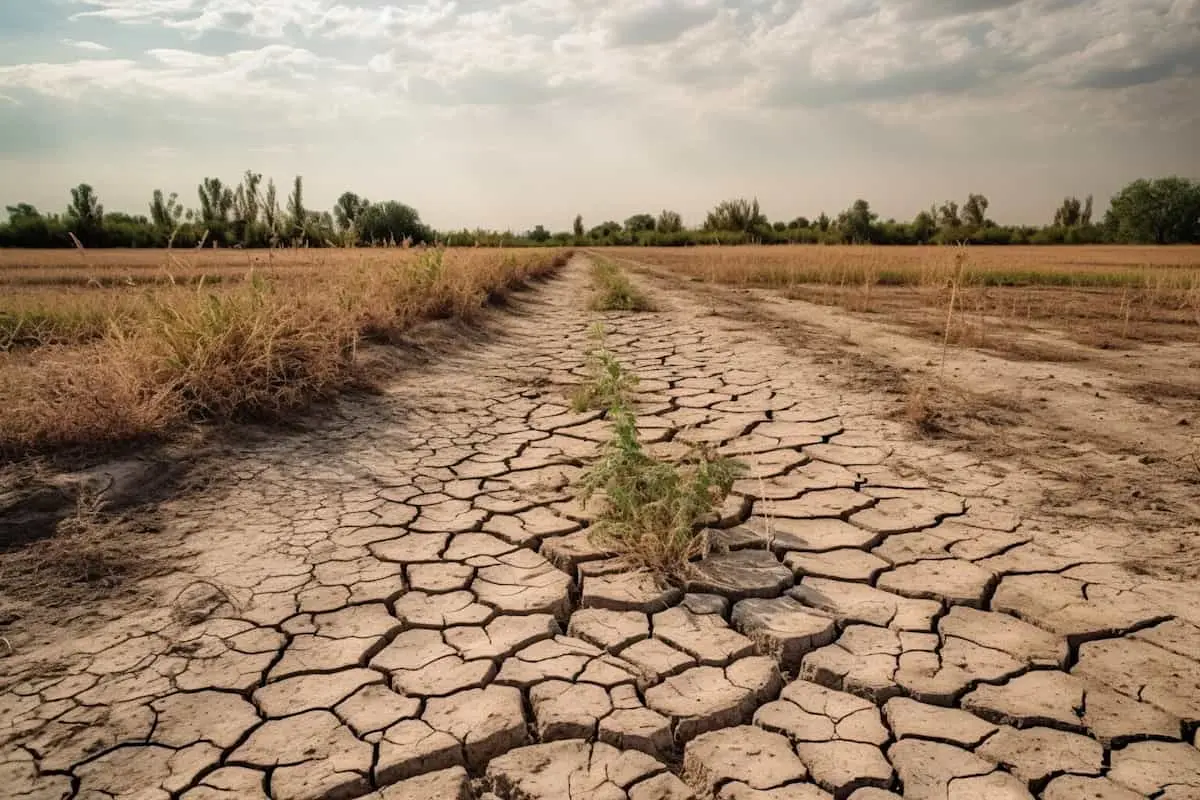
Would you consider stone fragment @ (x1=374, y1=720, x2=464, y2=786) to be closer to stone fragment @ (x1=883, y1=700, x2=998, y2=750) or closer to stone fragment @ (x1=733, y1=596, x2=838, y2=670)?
stone fragment @ (x1=733, y1=596, x2=838, y2=670)

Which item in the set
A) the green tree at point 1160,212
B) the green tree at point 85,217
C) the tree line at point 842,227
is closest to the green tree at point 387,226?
the tree line at point 842,227

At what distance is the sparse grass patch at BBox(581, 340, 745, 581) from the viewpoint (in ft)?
7.33

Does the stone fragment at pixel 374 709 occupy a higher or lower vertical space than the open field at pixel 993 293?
lower

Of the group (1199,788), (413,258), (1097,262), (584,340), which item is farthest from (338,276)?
(1097,262)

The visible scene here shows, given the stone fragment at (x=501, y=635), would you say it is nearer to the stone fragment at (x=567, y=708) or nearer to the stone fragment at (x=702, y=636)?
the stone fragment at (x=567, y=708)

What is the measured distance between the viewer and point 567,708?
5.36ft

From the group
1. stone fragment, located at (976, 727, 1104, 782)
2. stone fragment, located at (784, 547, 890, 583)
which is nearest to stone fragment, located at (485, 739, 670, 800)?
stone fragment, located at (976, 727, 1104, 782)

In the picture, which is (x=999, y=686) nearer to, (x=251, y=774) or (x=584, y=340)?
(x=251, y=774)

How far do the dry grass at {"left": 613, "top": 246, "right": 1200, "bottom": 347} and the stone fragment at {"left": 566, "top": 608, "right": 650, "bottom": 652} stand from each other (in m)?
2.87

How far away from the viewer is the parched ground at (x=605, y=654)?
1444mm

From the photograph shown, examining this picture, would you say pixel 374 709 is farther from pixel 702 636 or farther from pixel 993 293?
pixel 993 293

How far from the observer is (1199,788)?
1354 mm

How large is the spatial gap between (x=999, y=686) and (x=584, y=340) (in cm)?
539

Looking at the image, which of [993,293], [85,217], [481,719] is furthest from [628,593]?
[85,217]
